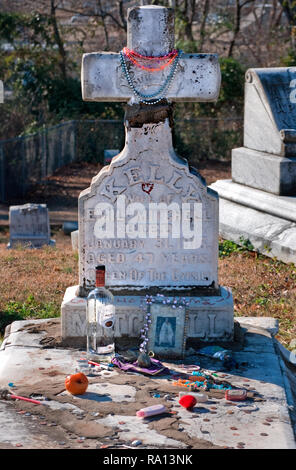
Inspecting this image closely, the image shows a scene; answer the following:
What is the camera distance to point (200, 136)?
20125 mm

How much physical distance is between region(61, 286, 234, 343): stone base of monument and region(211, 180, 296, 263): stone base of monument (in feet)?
9.78

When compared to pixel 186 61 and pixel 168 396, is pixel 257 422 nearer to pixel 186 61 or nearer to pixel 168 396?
pixel 168 396

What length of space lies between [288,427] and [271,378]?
0.77m

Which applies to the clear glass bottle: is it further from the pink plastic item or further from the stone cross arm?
the stone cross arm

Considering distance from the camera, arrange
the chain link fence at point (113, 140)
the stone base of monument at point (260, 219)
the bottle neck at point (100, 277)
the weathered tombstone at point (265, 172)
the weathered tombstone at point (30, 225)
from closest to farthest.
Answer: the bottle neck at point (100, 277), the stone base of monument at point (260, 219), the weathered tombstone at point (265, 172), the weathered tombstone at point (30, 225), the chain link fence at point (113, 140)

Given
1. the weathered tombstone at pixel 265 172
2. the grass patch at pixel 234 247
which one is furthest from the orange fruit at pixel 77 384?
the grass patch at pixel 234 247

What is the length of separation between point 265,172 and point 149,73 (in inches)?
164

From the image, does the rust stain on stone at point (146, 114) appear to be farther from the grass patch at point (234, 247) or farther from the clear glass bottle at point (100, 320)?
the grass patch at point (234, 247)

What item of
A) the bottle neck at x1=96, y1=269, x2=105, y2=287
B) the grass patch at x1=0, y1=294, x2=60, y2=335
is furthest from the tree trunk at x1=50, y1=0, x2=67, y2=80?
the bottle neck at x1=96, y1=269, x2=105, y2=287

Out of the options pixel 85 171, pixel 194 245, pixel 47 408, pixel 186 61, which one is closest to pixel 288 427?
pixel 47 408

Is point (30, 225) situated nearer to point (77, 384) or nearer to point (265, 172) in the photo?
point (265, 172)

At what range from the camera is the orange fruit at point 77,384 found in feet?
15.8

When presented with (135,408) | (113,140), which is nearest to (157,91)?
(135,408)

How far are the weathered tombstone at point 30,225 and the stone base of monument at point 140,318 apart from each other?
7.30 meters
